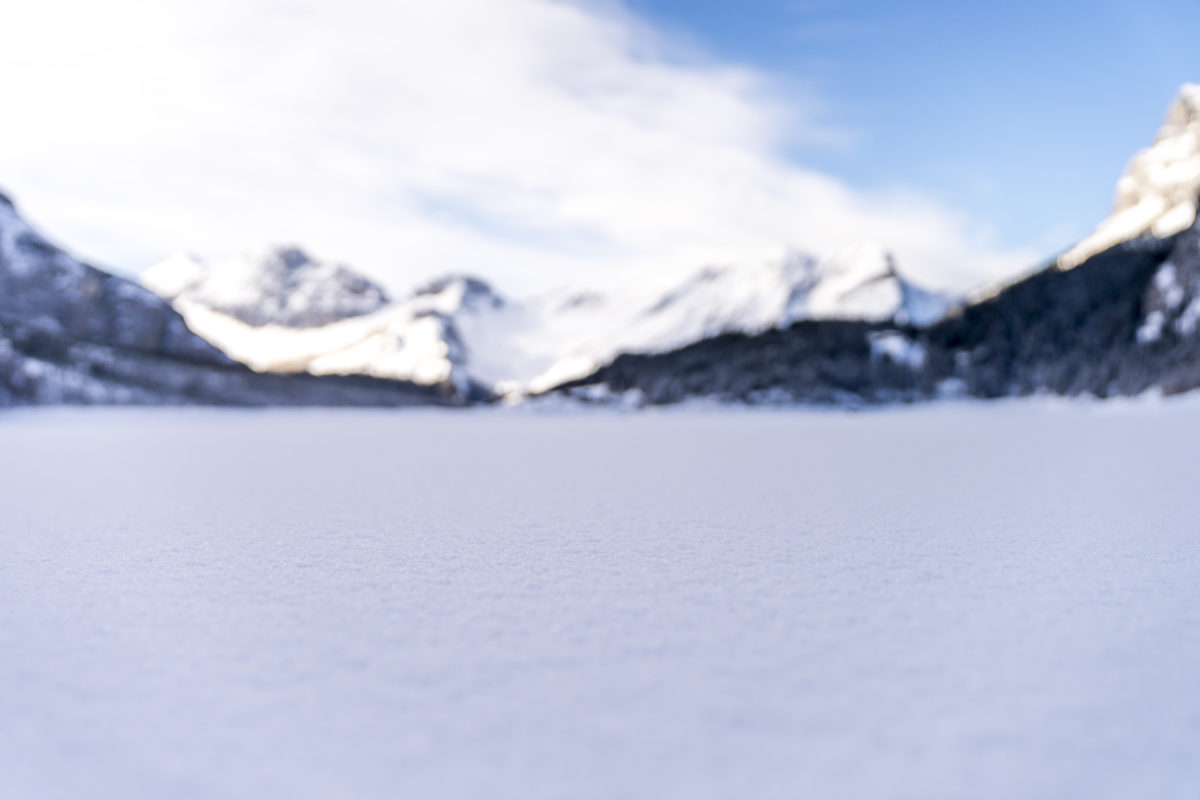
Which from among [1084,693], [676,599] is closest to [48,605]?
[676,599]

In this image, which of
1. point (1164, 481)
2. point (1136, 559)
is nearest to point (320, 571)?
point (1136, 559)

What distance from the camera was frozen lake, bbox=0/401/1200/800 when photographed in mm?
5957

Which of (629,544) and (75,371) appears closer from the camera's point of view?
(629,544)

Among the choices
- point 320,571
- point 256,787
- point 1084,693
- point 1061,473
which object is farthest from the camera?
point 1061,473

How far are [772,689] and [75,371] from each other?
184 m

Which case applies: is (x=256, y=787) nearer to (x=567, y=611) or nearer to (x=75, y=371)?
(x=567, y=611)

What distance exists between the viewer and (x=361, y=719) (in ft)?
22.1

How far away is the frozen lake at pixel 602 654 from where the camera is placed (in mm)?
5957

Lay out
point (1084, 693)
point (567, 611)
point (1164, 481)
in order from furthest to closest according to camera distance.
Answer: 1. point (1164, 481)
2. point (567, 611)
3. point (1084, 693)

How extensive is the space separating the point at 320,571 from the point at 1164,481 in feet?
87.1

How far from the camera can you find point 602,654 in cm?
817

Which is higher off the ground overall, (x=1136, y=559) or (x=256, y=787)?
(x=1136, y=559)

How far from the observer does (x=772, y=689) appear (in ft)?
23.8

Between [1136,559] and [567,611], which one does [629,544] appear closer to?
[567,611]
